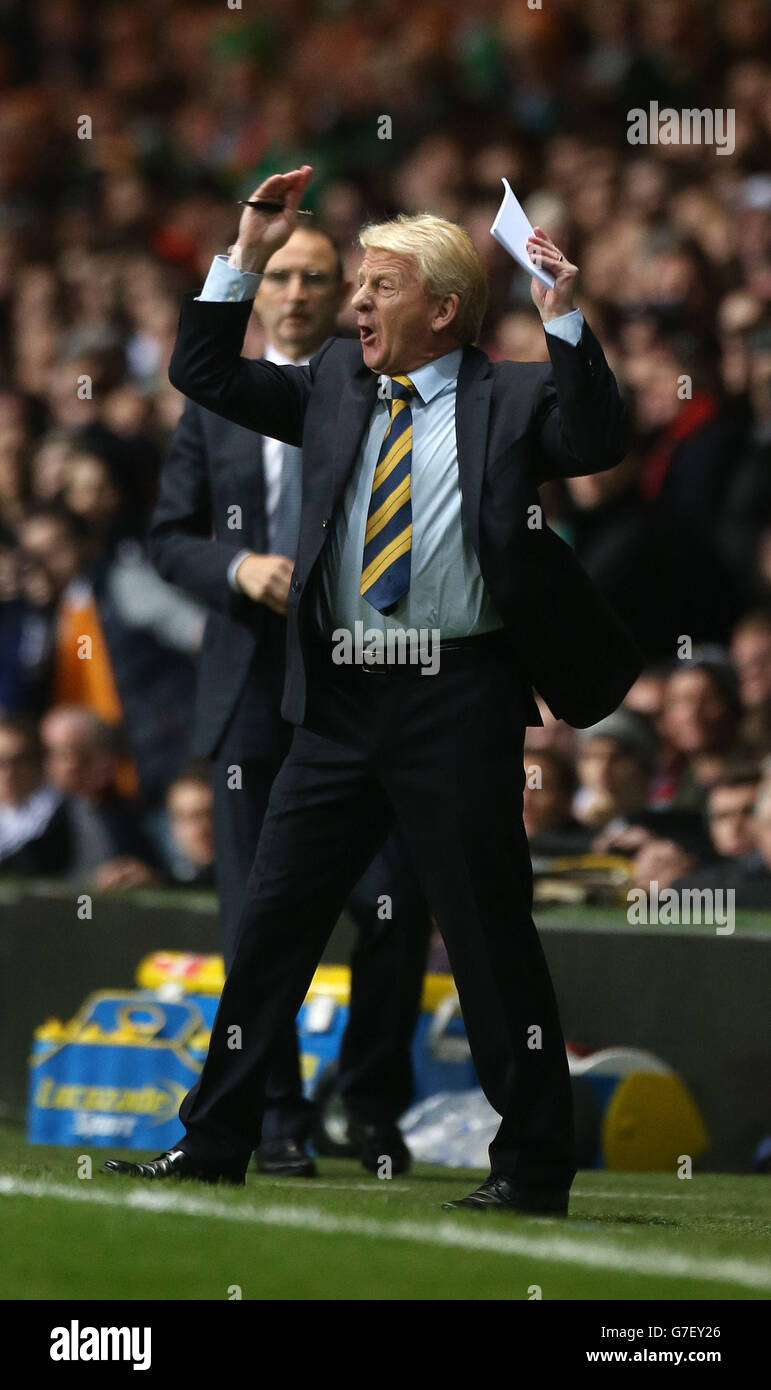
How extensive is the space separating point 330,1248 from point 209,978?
3392 mm

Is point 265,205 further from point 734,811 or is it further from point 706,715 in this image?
point 706,715

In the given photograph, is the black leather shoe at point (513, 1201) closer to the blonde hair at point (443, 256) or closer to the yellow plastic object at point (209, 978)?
the blonde hair at point (443, 256)

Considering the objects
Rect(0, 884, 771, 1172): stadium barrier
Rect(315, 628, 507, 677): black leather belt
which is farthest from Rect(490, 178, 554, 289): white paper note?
Rect(0, 884, 771, 1172): stadium barrier

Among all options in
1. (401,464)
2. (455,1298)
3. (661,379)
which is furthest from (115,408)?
(455,1298)

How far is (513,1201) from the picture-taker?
4875 mm

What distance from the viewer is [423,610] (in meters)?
4.89

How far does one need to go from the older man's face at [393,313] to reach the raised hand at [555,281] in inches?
14.5

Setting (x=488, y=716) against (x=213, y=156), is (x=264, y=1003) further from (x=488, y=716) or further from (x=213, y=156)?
(x=213, y=156)

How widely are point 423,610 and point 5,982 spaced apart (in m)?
4.38

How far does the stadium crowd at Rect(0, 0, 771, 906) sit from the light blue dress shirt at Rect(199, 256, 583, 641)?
103 centimetres

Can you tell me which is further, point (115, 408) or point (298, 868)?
point (115, 408)

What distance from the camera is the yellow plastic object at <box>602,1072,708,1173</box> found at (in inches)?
274

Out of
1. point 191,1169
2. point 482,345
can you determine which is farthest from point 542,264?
point 482,345

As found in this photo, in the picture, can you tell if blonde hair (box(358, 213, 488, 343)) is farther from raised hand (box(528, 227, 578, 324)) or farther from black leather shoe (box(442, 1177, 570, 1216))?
black leather shoe (box(442, 1177, 570, 1216))
